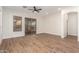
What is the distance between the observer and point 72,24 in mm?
6062

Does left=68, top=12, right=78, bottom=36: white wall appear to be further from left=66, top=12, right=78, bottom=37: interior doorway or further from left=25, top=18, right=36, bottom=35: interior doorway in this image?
left=25, top=18, right=36, bottom=35: interior doorway

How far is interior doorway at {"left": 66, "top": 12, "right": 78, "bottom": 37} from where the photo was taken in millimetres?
5824

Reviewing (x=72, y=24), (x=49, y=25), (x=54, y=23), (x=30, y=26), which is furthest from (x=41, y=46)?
(x=72, y=24)

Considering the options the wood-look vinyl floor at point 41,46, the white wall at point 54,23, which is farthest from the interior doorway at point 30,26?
the white wall at point 54,23

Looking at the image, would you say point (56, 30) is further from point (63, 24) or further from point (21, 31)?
point (21, 31)

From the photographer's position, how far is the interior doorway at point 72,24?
582cm

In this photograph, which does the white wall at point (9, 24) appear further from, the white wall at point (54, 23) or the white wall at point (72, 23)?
the white wall at point (72, 23)

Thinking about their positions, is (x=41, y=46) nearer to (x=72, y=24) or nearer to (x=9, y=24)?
(x=9, y=24)

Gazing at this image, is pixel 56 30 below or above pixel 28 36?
above

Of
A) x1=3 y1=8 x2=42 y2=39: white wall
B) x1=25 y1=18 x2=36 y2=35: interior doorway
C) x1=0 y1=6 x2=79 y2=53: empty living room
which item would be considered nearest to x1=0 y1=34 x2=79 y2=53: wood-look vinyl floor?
x1=0 y1=6 x2=79 y2=53: empty living room
